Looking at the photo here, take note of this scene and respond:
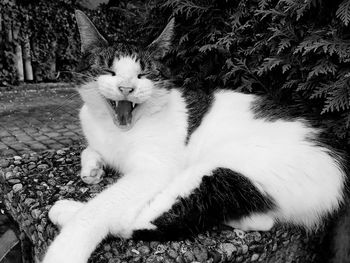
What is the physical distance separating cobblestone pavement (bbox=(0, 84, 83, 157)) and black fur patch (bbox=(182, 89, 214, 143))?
4.04 feet

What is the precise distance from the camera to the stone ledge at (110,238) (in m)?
1.57

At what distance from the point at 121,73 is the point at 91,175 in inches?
24.1

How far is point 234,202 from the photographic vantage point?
162 centimetres

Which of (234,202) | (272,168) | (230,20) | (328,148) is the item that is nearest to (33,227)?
(234,202)

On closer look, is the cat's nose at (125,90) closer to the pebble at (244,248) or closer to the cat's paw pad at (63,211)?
the cat's paw pad at (63,211)

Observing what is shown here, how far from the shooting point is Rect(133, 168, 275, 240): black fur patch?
5.16 feet

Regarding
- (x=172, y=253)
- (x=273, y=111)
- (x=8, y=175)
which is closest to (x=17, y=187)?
(x=8, y=175)

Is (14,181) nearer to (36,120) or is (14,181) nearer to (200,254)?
(200,254)

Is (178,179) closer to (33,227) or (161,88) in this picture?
(161,88)

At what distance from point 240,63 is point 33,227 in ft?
4.92

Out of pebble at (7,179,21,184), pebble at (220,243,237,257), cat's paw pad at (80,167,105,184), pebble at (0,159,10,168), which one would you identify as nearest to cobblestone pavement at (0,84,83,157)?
pebble at (0,159,10,168)

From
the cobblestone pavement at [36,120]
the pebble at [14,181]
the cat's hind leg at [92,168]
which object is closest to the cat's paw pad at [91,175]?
the cat's hind leg at [92,168]

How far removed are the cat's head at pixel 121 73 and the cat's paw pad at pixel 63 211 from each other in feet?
1.46

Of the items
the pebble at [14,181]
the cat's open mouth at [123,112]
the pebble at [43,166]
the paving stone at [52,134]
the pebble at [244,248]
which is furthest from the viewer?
the paving stone at [52,134]
